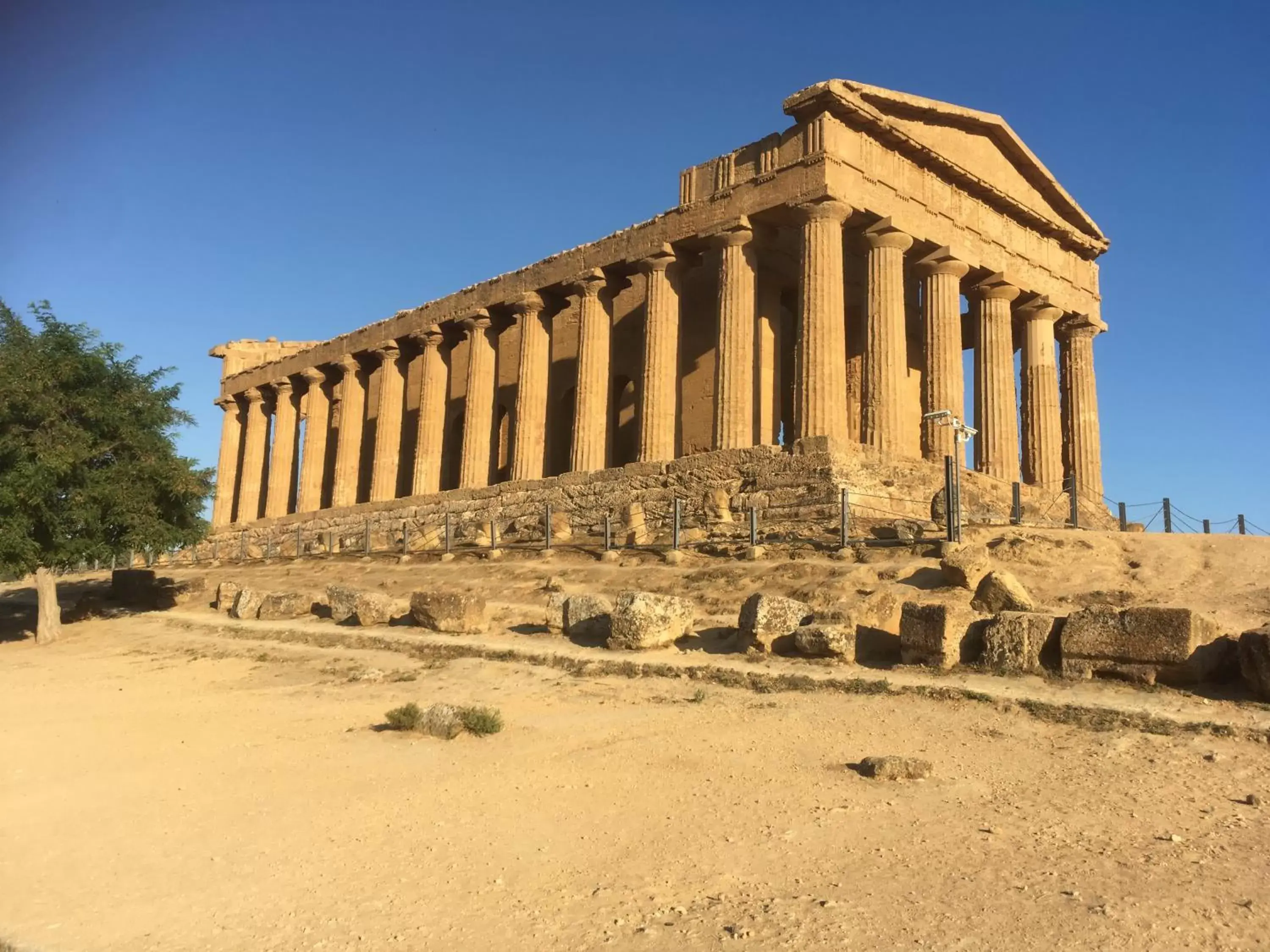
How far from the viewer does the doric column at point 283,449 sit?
4084cm

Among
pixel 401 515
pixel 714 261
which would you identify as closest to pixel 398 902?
pixel 714 261

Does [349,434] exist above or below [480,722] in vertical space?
above

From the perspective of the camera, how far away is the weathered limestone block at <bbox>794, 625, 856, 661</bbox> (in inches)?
418

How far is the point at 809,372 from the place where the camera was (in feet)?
72.1

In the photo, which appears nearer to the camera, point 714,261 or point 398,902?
point 398,902

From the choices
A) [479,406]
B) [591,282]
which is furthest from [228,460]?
[591,282]

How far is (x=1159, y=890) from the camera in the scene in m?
5.00

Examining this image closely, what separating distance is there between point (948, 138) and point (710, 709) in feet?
68.6

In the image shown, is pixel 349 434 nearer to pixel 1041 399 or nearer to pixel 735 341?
pixel 735 341

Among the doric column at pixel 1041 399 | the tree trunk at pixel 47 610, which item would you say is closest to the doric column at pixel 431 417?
the tree trunk at pixel 47 610

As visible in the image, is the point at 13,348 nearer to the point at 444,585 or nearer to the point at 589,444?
the point at 444,585

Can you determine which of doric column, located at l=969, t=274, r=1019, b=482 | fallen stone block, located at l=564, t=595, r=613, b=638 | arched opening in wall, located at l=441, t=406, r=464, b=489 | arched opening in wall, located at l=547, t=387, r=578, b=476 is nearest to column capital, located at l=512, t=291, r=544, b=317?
arched opening in wall, located at l=547, t=387, r=578, b=476

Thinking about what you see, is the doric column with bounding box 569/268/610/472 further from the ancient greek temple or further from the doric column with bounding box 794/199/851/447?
the doric column with bounding box 794/199/851/447

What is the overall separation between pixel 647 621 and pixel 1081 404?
2198cm
